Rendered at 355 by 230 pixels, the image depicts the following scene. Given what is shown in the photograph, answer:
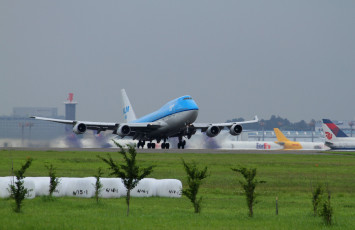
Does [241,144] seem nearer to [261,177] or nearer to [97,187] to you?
[261,177]

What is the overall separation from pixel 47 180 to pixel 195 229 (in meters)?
11.7

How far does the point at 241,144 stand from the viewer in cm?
14638

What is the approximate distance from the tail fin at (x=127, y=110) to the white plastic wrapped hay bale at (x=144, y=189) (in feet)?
250

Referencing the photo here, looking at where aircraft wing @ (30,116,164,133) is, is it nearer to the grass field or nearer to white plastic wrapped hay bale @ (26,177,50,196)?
the grass field

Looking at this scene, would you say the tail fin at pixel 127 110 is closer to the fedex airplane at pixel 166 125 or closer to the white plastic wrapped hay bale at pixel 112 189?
the fedex airplane at pixel 166 125

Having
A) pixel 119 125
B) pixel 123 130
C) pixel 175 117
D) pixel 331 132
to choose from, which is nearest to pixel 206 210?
pixel 175 117

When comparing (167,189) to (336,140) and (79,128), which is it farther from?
(336,140)

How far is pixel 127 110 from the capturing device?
110m

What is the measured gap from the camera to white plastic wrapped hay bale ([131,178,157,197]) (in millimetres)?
31062

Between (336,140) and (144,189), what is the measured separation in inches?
3251

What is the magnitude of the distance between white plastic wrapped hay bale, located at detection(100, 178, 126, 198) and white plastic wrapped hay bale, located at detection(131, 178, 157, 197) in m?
0.58

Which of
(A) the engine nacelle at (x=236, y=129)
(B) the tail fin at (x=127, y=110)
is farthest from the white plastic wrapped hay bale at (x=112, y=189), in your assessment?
(B) the tail fin at (x=127, y=110)

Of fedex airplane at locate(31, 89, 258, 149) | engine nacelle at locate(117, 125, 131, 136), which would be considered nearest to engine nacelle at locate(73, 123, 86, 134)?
fedex airplane at locate(31, 89, 258, 149)

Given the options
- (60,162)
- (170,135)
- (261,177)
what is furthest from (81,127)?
(261,177)
